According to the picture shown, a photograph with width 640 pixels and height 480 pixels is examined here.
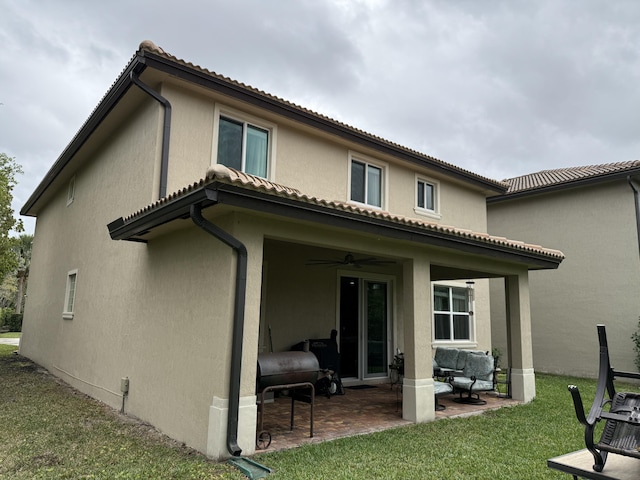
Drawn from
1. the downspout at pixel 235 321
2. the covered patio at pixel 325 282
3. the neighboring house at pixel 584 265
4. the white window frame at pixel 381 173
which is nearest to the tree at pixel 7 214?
the covered patio at pixel 325 282

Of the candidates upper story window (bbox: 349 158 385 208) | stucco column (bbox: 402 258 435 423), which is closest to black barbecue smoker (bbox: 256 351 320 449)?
stucco column (bbox: 402 258 435 423)

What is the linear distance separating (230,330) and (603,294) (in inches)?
502

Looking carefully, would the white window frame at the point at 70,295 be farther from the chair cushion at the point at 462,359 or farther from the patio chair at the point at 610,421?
the patio chair at the point at 610,421

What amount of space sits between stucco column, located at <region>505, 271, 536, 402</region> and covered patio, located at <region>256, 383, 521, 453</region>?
358 millimetres

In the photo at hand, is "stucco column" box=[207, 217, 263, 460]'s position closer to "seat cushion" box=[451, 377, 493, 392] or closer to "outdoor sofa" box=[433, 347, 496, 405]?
"outdoor sofa" box=[433, 347, 496, 405]

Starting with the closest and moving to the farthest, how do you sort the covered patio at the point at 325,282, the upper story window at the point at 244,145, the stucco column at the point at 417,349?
the covered patio at the point at 325,282
the stucco column at the point at 417,349
the upper story window at the point at 244,145

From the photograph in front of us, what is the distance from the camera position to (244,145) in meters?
8.49

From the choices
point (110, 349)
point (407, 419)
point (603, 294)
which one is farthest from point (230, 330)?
point (603, 294)

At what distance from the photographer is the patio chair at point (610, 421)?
9.07ft

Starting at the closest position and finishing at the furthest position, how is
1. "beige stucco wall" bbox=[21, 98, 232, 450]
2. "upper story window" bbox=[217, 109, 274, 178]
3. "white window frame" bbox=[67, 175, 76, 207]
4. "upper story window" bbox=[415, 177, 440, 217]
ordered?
1. "beige stucco wall" bbox=[21, 98, 232, 450]
2. "upper story window" bbox=[217, 109, 274, 178]
3. "upper story window" bbox=[415, 177, 440, 217]
4. "white window frame" bbox=[67, 175, 76, 207]

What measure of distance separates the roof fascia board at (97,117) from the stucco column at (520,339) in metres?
8.13

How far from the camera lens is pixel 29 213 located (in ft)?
58.2

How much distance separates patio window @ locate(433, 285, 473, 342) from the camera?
1288 centimetres

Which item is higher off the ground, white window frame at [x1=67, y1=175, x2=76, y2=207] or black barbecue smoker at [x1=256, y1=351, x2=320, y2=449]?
white window frame at [x1=67, y1=175, x2=76, y2=207]
